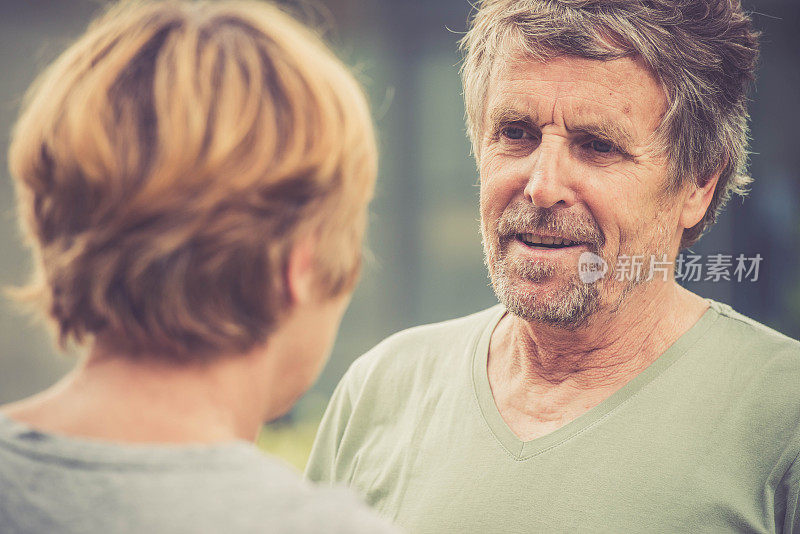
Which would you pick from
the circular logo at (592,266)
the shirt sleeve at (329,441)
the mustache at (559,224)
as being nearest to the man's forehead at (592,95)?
the mustache at (559,224)

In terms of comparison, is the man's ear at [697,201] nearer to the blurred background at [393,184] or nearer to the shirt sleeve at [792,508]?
the shirt sleeve at [792,508]

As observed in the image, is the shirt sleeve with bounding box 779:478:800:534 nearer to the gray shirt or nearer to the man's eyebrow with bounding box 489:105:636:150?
the man's eyebrow with bounding box 489:105:636:150

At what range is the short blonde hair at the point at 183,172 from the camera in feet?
3.65

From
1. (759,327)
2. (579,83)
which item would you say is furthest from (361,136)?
(759,327)

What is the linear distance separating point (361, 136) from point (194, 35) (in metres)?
0.29

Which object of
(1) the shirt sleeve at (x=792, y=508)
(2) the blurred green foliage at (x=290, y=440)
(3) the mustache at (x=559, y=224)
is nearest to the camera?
(1) the shirt sleeve at (x=792, y=508)

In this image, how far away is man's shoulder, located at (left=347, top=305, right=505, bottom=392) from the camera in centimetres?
242

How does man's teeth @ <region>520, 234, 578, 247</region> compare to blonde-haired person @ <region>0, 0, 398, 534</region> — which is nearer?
blonde-haired person @ <region>0, 0, 398, 534</region>

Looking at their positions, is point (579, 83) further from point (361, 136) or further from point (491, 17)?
point (361, 136)

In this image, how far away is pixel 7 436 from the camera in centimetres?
112

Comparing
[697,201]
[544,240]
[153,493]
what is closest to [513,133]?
[544,240]

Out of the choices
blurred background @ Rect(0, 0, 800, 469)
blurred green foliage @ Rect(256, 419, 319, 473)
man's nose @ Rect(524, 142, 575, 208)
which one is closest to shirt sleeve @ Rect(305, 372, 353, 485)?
man's nose @ Rect(524, 142, 575, 208)

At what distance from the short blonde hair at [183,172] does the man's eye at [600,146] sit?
1.05 m

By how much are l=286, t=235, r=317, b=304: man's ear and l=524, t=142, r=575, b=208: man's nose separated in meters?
1.00
